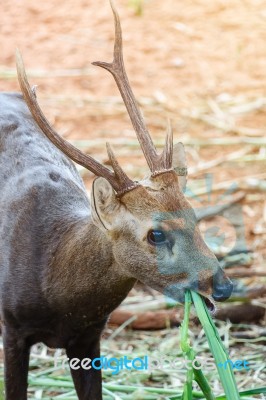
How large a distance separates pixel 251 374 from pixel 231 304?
2.62ft

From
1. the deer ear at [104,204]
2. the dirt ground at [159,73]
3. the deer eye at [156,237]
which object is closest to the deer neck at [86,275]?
the deer ear at [104,204]

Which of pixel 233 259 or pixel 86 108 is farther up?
pixel 86 108

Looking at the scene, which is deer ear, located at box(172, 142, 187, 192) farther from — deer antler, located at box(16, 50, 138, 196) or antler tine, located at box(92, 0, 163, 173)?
deer antler, located at box(16, 50, 138, 196)

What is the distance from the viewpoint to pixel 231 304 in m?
6.25

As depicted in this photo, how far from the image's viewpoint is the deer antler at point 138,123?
4.29 metres

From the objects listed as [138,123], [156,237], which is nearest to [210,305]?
[156,237]

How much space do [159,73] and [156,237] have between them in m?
5.78

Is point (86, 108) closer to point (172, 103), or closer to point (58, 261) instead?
point (172, 103)

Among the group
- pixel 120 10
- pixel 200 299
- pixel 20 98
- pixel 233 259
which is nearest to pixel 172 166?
pixel 200 299

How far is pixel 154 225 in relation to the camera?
13.4 feet

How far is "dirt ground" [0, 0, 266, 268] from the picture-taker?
8.56m

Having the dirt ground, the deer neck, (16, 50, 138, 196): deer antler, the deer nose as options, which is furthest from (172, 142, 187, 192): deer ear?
the dirt ground

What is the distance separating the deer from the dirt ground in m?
3.01

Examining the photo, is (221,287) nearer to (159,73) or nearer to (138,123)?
(138,123)
